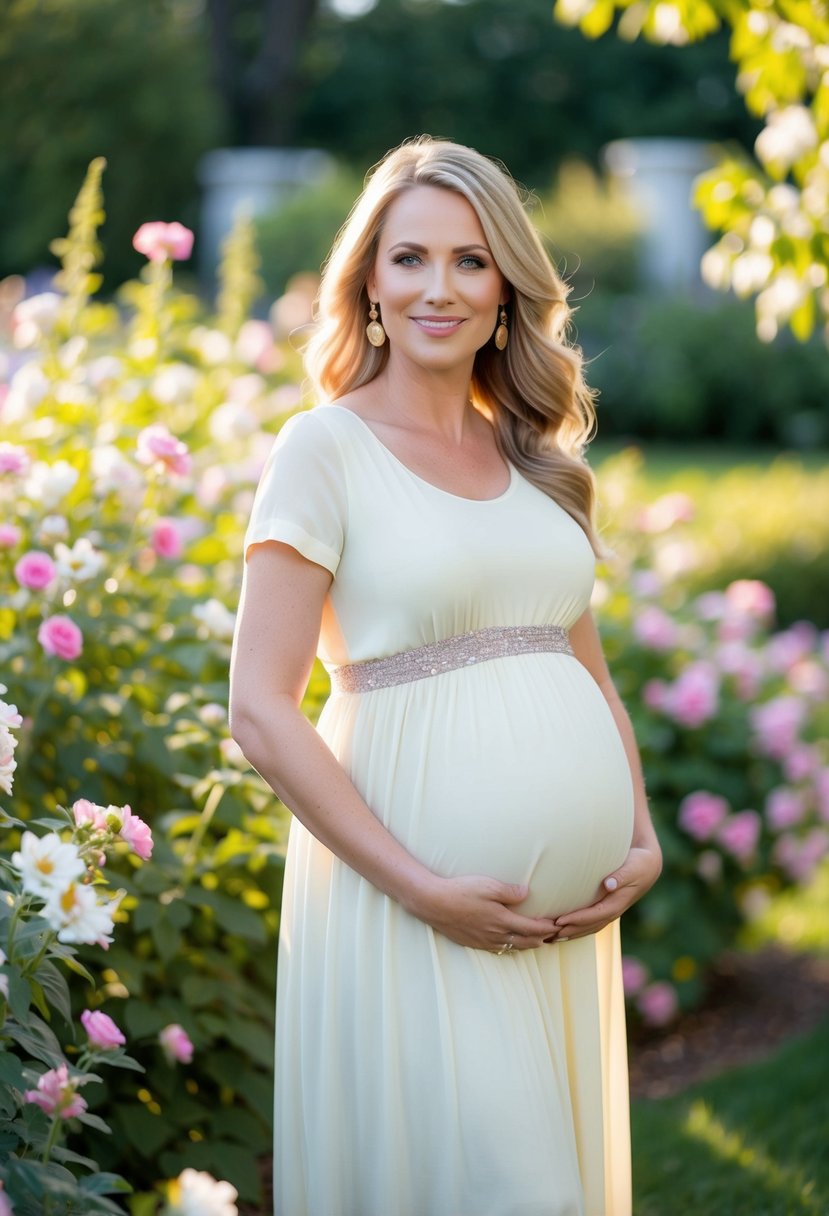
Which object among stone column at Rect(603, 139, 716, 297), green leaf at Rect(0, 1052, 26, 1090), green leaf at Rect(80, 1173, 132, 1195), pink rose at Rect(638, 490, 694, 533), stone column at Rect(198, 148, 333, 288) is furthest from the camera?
stone column at Rect(198, 148, 333, 288)

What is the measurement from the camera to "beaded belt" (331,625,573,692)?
7.86 feet

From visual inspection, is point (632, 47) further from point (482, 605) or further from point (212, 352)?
point (482, 605)

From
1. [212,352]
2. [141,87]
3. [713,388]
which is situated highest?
[141,87]

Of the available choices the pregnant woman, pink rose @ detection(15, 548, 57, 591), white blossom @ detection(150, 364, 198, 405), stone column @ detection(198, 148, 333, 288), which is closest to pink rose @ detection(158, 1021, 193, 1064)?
the pregnant woman

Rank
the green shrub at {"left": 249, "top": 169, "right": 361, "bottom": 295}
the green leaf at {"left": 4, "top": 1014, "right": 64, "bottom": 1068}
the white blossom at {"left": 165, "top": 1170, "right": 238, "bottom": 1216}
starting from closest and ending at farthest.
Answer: the white blossom at {"left": 165, "top": 1170, "right": 238, "bottom": 1216} < the green leaf at {"left": 4, "top": 1014, "right": 64, "bottom": 1068} < the green shrub at {"left": 249, "top": 169, "right": 361, "bottom": 295}

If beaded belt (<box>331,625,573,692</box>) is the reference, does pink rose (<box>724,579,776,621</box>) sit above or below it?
below

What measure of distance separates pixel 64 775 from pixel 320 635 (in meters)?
0.97

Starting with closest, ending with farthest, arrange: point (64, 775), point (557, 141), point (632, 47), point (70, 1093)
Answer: point (70, 1093)
point (64, 775)
point (632, 47)
point (557, 141)

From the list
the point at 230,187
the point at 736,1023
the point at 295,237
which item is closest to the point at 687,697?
the point at 736,1023

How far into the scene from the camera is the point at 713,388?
19500 millimetres

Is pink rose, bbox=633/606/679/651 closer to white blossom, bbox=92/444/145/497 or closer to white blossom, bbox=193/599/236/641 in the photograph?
white blossom, bbox=193/599/236/641

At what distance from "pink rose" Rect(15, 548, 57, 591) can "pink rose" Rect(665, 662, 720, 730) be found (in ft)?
7.52

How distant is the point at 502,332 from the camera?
274 cm

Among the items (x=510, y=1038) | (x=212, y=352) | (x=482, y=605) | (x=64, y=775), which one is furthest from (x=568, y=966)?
(x=212, y=352)
